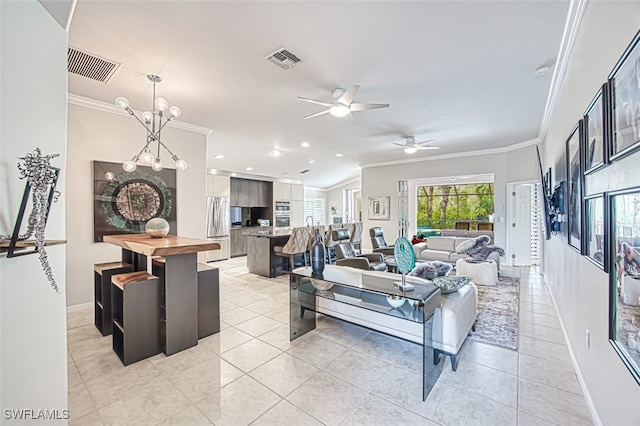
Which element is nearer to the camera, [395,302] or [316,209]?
[395,302]

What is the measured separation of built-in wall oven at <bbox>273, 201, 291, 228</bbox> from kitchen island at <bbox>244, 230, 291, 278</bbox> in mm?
3341

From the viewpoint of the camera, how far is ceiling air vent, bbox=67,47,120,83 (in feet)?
8.97

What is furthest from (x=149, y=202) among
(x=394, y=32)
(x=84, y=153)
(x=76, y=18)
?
(x=394, y=32)

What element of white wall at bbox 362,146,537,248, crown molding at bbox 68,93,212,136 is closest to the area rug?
white wall at bbox 362,146,537,248

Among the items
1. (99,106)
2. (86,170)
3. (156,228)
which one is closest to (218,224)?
(86,170)

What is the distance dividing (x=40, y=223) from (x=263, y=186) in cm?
853

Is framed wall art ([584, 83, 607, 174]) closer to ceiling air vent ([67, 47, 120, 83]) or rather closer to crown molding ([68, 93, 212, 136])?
ceiling air vent ([67, 47, 120, 83])

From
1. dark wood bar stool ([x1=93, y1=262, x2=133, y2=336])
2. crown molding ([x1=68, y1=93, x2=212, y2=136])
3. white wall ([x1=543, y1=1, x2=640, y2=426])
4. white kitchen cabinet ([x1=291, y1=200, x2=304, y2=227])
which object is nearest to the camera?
white wall ([x1=543, y1=1, x2=640, y2=426])

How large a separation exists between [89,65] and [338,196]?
9989 millimetres

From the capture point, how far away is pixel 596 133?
67.1 inches

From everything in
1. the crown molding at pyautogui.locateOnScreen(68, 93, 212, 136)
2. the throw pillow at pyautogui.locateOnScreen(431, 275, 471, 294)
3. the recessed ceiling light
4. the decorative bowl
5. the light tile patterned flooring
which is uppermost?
the recessed ceiling light

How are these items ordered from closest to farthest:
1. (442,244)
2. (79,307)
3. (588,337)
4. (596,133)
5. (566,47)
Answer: (596,133) → (588,337) → (566,47) → (79,307) → (442,244)

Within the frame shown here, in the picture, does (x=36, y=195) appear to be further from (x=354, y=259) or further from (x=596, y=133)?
(x=354, y=259)

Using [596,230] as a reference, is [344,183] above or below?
above
